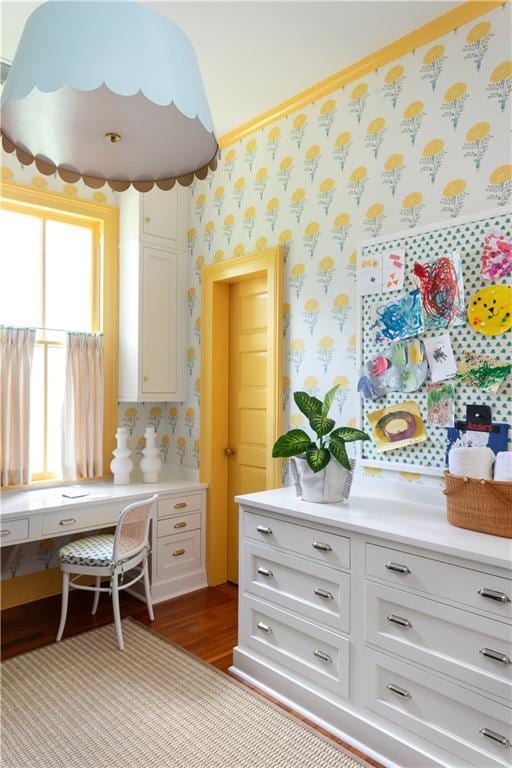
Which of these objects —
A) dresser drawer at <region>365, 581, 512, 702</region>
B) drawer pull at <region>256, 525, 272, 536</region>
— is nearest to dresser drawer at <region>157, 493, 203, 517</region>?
drawer pull at <region>256, 525, 272, 536</region>

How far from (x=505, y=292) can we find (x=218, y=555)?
8.36 ft

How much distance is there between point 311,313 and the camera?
2.92 m

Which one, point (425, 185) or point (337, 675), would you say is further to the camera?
point (425, 185)

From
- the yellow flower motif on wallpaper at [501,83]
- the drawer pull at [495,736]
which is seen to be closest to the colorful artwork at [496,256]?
the yellow flower motif on wallpaper at [501,83]

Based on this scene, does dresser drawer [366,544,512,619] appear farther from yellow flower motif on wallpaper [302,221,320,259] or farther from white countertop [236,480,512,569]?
yellow flower motif on wallpaper [302,221,320,259]

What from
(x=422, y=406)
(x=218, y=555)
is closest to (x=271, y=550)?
(x=422, y=406)

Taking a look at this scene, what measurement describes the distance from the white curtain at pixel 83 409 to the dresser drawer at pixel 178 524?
618 millimetres

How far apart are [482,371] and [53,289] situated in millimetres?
2743

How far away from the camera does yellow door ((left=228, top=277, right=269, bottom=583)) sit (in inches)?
136

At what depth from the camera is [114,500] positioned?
10.4 ft

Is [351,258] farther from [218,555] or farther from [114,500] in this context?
[218,555]

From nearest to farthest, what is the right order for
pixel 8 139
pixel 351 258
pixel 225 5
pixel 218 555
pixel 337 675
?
pixel 8 139, pixel 337 675, pixel 225 5, pixel 351 258, pixel 218 555

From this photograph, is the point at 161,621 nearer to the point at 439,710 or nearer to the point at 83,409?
the point at 83,409

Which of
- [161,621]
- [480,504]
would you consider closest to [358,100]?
[480,504]
